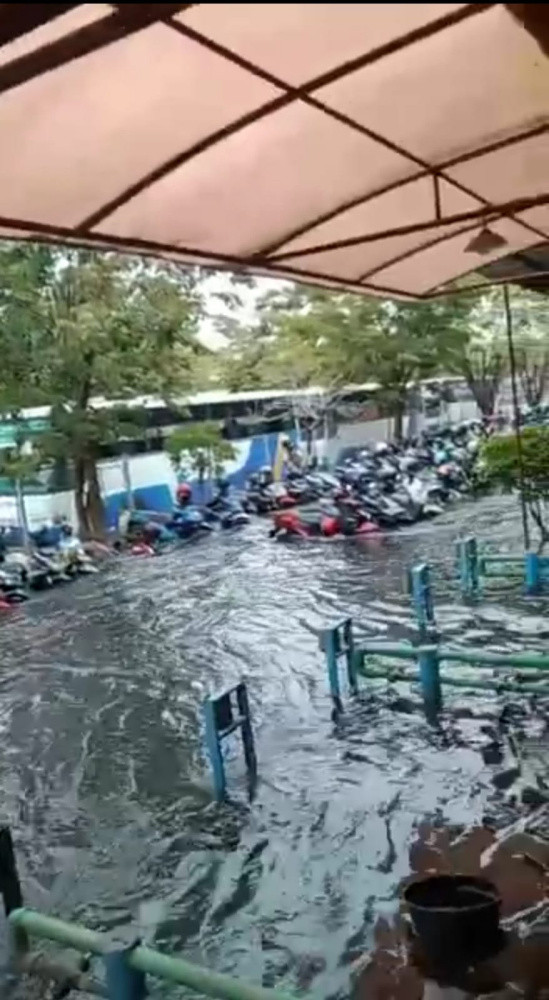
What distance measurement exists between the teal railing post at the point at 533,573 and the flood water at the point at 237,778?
24 cm

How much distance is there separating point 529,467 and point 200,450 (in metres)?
8.51

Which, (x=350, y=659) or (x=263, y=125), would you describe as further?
(x=350, y=659)

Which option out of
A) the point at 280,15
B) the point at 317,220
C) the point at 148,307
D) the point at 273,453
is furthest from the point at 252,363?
the point at 280,15

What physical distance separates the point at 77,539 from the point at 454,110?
12633 mm

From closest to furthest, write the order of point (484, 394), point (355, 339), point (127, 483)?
point (127, 483), point (355, 339), point (484, 394)

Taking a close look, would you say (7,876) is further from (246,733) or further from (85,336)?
(85,336)

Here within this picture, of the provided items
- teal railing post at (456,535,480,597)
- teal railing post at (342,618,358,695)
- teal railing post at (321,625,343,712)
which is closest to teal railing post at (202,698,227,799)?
teal railing post at (321,625,343,712)

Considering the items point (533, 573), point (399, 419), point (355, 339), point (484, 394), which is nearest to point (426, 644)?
point (533, 573)

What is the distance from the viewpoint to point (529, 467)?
11.8m

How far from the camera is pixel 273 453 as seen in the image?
22.5m

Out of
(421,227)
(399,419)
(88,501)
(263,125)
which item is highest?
(263,125)

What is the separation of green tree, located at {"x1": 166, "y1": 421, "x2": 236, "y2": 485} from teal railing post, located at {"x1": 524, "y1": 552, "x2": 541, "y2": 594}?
9.87m

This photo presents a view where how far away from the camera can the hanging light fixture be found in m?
5.68

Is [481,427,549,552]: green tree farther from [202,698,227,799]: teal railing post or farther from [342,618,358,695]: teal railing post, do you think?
[202,698,227,799]: teal railing post
